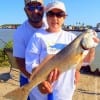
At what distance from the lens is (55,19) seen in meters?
3.65

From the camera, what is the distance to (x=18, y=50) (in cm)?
406

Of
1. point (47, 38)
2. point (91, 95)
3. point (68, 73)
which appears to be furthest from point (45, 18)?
point (91, 95)

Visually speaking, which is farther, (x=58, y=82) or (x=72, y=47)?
(x=58, y=82)

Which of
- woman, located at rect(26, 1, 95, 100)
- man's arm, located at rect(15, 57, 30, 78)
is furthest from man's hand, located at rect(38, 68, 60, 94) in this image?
man's arm, located at rect(15, 57, 30, 78)

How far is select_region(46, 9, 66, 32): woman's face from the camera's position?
144 inches

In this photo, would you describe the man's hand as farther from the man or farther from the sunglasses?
the sunglasses

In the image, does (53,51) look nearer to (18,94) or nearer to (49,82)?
(49,82)

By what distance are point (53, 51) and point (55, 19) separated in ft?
1.09

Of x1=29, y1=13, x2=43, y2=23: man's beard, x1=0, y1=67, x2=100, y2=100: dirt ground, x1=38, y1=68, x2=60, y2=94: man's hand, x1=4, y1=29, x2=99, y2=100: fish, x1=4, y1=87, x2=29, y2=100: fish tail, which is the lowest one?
A: x1=0, y1=67, x2=100, y2=100: dirt ground

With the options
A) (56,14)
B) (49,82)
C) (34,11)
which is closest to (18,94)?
(49,82)

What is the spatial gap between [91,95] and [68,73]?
19.5 feet

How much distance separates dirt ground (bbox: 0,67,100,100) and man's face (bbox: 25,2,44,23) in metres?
4.37

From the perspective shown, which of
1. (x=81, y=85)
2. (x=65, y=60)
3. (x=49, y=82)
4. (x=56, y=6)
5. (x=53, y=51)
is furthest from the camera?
(x=81, y=85)

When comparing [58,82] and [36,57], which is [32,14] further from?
[58,82]
